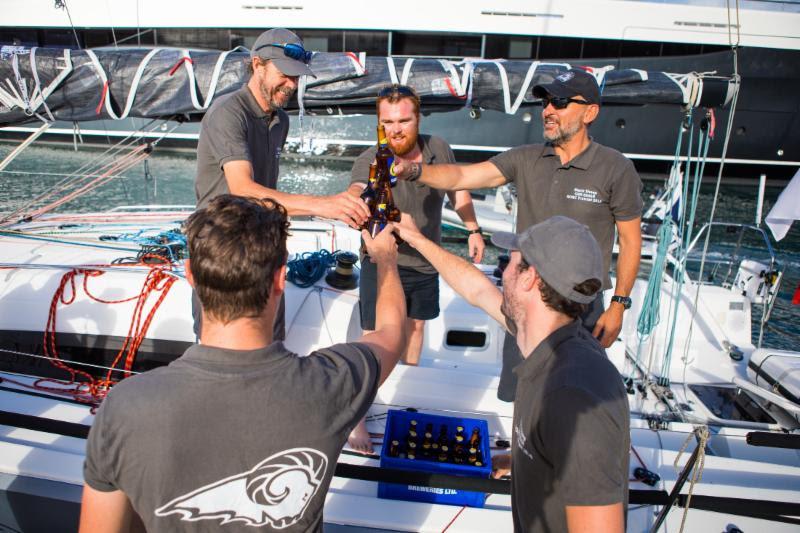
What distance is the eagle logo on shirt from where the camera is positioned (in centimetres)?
115

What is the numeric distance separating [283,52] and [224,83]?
64.1 inches

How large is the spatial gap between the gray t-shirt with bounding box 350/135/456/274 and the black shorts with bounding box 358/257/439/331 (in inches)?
2.4

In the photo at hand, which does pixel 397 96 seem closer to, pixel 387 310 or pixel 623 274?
pixel 623 274

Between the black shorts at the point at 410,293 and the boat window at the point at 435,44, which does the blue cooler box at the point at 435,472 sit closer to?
the black shorts at the point at 410,293

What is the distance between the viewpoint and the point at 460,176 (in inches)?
119

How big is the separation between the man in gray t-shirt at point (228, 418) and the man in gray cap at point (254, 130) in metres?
1.21

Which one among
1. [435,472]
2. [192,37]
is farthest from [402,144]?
[192,37]

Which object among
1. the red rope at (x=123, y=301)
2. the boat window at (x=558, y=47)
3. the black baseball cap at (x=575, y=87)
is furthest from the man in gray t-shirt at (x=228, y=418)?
the boat window at (x=558, y=47)

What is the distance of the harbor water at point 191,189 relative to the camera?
11242mm

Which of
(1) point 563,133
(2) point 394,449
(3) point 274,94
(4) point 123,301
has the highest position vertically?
(3) point 274,94

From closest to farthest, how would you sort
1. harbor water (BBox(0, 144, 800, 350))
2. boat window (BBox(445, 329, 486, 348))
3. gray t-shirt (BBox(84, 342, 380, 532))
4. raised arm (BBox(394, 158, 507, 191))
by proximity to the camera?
gray t-shirt (BBox(84, 342, 380, 532)), raised arm (BBox(394, 158, 507, 191)), boat window (BBox(445, 329, 486, 348)), harbor water (BBox(0, 144, 800, 350))

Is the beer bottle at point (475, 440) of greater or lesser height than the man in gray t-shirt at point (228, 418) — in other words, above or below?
below

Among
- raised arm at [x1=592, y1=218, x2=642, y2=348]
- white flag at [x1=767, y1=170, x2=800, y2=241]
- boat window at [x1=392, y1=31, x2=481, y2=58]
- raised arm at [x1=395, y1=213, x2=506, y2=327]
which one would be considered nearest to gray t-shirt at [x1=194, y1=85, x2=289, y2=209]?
raised arm at [x1=395, y1=213, x2=506, y2=327]

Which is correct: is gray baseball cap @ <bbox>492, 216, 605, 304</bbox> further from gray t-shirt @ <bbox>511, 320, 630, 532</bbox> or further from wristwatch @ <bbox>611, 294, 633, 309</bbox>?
wristwatch @ <bbox>611, 294, 633, 309</bbox>
